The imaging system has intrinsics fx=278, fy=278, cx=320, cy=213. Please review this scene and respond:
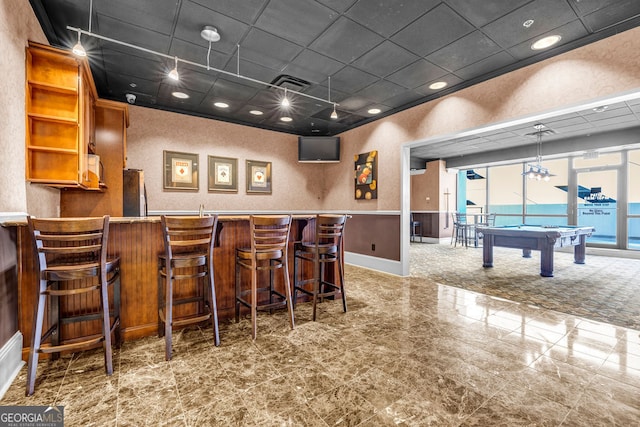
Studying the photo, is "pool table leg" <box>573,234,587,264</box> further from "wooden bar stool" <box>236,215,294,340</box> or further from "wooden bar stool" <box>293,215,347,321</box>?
"wooden bar stool" <box>236,215,294,340</box>

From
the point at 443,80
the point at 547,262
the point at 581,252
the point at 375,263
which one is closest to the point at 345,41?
the point at 443,80

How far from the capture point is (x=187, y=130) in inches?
208

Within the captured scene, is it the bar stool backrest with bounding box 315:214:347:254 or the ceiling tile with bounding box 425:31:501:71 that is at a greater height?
the ceiling tile with bounding box 425:31:501:71

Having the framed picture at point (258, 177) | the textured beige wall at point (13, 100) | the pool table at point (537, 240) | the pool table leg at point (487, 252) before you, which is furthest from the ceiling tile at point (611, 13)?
the framed picture at point (258, 177)

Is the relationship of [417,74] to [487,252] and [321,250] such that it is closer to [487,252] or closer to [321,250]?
[321,250]

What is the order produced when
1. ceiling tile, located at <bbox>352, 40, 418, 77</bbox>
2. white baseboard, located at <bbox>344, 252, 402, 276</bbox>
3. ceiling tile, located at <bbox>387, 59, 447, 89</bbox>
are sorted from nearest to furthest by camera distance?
ceiling tile, located at <bbox>352, 40, 418, 77</bbox> < ceiling tile, located at <bbox>387, 59, 447, 89</bbox> < white baseboard, located at <bbox>344, 252, 402, 276</bbox>

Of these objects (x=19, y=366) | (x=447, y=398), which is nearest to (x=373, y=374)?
(x=447, y=398)

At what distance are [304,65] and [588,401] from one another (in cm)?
412

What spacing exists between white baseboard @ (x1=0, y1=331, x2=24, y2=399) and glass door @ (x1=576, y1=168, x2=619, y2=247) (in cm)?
1113

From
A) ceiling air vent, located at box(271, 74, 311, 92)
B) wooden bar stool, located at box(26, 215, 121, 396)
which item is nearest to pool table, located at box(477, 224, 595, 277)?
ceiling air vent, located at box(271, 74, 311, 92)

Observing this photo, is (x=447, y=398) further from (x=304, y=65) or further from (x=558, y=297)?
(x=304, y=65)

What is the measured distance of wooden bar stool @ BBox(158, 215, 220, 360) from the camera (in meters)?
2.27

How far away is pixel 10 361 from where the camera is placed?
1938mm

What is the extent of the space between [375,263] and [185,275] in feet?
13.1
